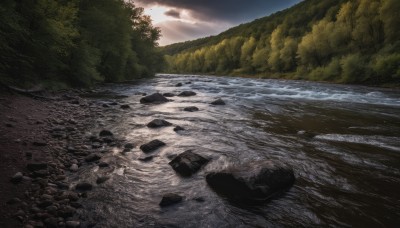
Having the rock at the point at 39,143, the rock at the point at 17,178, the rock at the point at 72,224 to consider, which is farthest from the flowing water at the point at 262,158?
the rock at the point at 39,143

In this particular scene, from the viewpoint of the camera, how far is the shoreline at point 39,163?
181 inches

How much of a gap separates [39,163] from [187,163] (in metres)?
3.39

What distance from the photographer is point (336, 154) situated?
850 centimetres

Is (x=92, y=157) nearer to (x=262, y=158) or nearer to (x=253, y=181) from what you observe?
(x=253, y=181)

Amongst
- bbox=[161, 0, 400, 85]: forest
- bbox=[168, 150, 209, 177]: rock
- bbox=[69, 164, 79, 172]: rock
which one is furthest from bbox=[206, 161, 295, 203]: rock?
bbox=[161, 0, 400, 85]: forest

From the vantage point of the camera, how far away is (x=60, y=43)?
56.5 feet

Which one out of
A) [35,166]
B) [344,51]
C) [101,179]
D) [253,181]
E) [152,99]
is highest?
[344,51]

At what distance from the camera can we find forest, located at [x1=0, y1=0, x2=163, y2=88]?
44.8 feet

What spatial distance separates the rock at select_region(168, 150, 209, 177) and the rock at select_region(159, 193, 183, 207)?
1.17 metres

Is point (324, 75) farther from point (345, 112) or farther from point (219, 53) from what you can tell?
point (219, 53)

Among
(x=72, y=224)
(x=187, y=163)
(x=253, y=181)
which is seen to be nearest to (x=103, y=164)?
(x=187, y=163)

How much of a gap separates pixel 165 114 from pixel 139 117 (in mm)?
1566

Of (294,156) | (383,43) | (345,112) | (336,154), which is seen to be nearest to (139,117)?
(294,156)

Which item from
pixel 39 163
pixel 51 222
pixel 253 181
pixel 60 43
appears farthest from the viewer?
pixel 60 43
